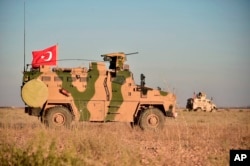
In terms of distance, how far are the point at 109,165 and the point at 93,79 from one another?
7.05 meters

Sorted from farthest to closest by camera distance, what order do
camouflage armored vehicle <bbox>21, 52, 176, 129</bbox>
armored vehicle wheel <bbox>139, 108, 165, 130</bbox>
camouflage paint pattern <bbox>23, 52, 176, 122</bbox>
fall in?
1. armored vehicle wheel <bbox>139, 108, 165, 130</bbox>
2. camouflage paint pattern <bbox>23, 52, 176, 122</bbox>
3. camouflage armored vehicle <bbox>21, 52, 176, 129</bbox>

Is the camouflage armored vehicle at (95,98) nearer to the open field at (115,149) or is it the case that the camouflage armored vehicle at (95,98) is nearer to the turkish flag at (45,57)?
the turkish flag at (45,57)

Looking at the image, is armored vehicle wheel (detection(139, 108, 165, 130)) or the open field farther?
armored vehicle wheel (detection(139, 108, 165, 130))

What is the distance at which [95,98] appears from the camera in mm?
13383

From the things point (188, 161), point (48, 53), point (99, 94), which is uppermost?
point (48, 53)

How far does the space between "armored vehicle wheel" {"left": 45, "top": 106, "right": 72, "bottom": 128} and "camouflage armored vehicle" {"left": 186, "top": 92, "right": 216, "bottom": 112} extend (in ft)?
89.5

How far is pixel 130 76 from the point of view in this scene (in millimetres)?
13727

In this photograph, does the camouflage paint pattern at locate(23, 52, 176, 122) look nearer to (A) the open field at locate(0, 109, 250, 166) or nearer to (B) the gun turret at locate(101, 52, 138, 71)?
(B) the gun turret at locate(101, 52, 138, 71)

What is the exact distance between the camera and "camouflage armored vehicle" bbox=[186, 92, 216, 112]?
39.2m

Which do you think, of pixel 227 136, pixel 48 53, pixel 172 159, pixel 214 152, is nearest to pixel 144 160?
pixel 172 159

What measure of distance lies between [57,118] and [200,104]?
1102 inches

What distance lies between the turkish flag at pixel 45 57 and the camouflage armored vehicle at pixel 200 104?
87.3ft

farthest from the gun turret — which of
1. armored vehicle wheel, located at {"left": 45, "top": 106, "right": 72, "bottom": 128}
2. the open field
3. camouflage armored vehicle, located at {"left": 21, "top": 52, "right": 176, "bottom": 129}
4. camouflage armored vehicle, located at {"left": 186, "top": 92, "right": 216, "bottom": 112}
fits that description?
camouflage armored vehicle, located at {"left": 186, "top": 92, "right": 216, "bottom": 112}

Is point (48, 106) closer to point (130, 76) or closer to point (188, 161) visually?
point (130, 76)
